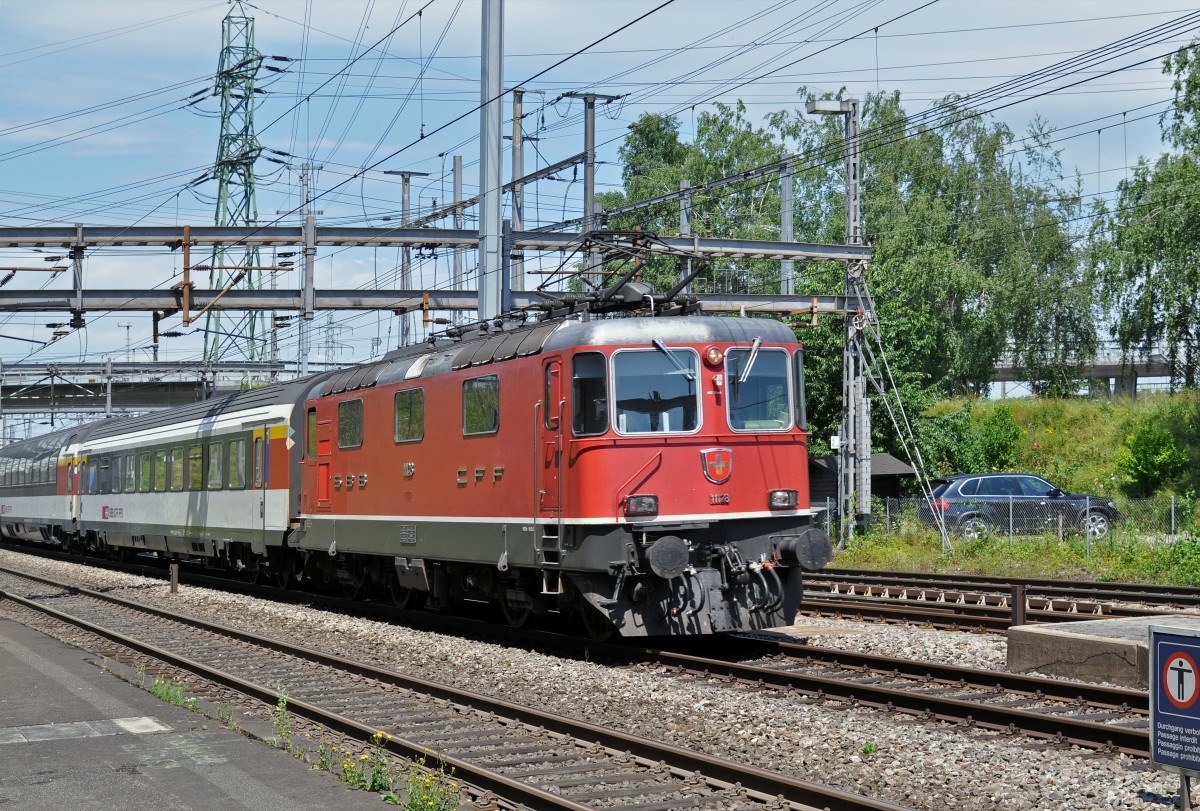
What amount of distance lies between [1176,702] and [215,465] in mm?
21712

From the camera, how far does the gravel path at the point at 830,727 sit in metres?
8.14

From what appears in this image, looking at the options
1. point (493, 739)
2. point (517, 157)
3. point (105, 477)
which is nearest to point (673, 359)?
point (493, 739)

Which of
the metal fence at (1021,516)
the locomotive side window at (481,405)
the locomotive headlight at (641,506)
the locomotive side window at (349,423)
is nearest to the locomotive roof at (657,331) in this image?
the locomotive side window at (481,405)

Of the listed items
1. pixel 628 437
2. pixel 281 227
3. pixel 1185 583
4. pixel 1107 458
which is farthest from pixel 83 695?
pixel 1107 458

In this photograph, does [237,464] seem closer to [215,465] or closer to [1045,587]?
[215,465]

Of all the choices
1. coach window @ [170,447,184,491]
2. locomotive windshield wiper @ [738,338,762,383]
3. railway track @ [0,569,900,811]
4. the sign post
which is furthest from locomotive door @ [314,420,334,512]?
the sign post

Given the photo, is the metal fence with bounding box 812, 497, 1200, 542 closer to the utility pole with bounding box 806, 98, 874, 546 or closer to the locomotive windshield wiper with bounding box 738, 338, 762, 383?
the utility pole with bounding box 806, 98, 874, 546

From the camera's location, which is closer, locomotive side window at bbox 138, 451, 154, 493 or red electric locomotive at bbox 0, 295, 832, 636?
red electric locomotive at bbox 0, 295, 832, 636

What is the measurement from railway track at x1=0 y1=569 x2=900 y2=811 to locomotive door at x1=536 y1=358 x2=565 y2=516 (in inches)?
97.7

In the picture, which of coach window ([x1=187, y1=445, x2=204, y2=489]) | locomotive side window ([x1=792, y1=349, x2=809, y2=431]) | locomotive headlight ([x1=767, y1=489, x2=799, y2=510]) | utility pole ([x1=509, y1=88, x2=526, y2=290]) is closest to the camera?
locomotive headlight ([x1=767, y1=489, x2=799, y2=510])

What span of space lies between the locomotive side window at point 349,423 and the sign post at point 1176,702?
45.2 feet

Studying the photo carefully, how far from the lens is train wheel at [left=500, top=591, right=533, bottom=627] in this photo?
15.7 meters

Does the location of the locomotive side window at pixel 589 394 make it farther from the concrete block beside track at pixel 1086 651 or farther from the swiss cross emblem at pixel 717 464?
the concrete block beside track at pixel 1086 651

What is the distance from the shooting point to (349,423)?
19875 millimetres
